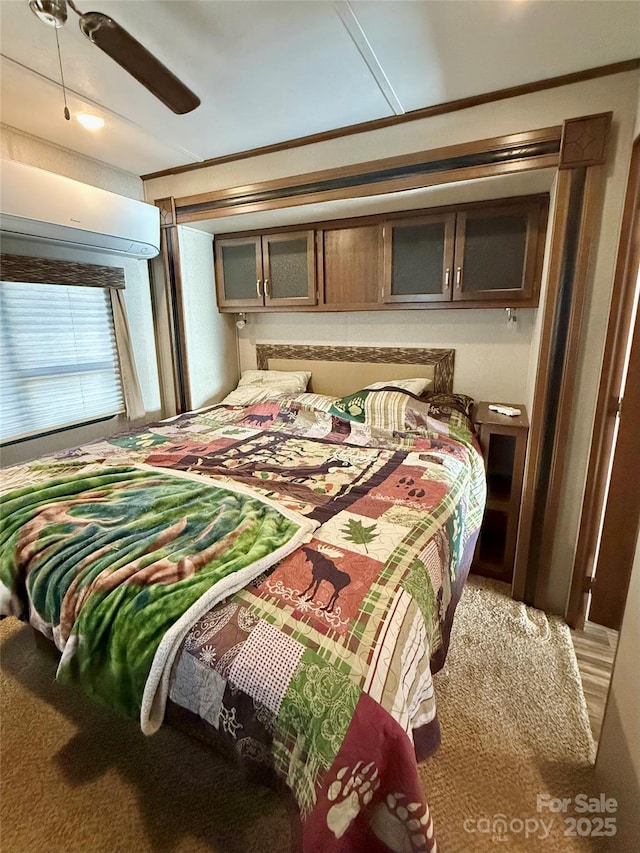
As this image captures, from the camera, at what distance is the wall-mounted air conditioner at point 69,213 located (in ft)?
6.38

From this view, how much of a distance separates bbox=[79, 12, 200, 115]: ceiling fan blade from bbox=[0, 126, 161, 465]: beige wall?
1.53 meters

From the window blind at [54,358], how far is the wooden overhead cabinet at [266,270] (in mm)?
938

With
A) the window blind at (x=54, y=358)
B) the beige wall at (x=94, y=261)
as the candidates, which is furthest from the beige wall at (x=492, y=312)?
the window blind at (x=54, y=358)

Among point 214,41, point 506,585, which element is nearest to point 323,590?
point 506,585

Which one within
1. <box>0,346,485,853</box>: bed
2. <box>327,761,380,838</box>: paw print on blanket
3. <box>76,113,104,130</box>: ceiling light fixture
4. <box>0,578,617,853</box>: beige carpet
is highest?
<box>76,113,104,130</box>: ceiling light fixture

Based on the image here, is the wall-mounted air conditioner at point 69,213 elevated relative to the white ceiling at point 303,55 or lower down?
lower down

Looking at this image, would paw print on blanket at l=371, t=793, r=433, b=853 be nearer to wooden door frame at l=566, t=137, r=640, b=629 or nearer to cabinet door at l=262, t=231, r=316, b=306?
wooden door frame at l=566, t=137, r=640, b=629

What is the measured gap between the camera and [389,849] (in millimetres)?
845

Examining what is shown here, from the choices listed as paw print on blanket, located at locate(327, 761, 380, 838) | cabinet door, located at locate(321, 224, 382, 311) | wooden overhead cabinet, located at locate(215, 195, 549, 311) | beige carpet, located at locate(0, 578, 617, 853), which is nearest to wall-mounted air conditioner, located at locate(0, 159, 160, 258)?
wooden overhead cabinet, located at locate(215, 195, 549, 311)

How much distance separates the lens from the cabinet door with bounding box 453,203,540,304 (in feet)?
7.34

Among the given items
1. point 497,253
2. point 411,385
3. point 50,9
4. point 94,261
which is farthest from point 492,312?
point 94,261

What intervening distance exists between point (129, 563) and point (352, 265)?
2291 mm

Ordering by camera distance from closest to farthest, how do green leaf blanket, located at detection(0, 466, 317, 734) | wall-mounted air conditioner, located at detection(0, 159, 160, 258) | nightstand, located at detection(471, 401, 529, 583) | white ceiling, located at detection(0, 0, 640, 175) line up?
1. green leaf blanket, located at detection(0, 466, 317, 734)
2. white ceiling, located at detection(0, 0, 640, 175)
3. wall-mounted air conditioner, located at detection(0, 159, 160, 258)
4. nightstand, located at detection(471, 401, 529, 583)

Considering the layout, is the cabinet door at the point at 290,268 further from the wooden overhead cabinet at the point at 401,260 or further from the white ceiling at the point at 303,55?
the white ceiling at the point at 303,55
